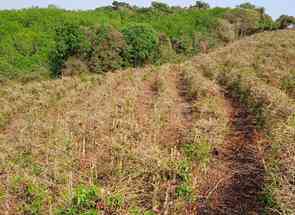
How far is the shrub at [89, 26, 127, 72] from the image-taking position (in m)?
31.9

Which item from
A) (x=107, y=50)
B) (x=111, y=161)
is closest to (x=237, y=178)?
(x=111, y=161)

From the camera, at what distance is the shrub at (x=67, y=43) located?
33531 millimetres

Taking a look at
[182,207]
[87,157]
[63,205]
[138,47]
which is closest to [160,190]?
[182,207]

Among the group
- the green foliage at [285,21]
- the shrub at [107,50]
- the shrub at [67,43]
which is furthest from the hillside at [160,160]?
the green foliage at [285,21]

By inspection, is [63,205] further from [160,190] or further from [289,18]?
[289,18]

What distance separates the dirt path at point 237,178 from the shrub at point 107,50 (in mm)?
23646

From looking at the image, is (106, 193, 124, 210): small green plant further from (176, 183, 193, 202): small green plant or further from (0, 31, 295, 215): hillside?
(176, 183, 193, 202): small green plant

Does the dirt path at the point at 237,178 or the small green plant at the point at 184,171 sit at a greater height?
the small green plant at the point at 184,171

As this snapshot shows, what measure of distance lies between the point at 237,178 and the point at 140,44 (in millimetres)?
28212

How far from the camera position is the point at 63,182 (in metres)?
5.95

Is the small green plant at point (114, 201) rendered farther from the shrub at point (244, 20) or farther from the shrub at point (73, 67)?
the shrub at point (244, 20)

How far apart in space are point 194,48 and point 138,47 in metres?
11.2

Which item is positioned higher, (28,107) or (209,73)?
(209,73)

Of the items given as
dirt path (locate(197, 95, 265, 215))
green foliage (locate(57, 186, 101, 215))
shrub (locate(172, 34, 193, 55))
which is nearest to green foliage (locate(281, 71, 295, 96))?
dirt path (locate(197, 95, 265, 215))
